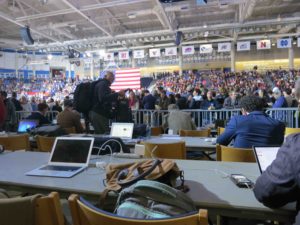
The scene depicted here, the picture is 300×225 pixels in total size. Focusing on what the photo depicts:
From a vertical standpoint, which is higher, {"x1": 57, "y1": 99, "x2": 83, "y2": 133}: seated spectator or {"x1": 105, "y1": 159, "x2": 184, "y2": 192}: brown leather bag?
{"x1": 57, "y1": 99, "x2": 83, "y2": 133}: seated spectator

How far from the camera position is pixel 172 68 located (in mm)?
22000

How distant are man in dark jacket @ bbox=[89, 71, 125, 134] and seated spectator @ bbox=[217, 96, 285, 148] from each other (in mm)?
2343

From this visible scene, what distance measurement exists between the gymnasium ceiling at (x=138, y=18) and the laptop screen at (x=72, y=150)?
7911mm

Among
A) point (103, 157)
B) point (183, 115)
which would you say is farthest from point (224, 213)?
point (183, 115)

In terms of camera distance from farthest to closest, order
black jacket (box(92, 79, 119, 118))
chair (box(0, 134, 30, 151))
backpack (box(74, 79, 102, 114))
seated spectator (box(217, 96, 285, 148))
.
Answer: backpack (box(74, 79, 102, 114)) < black jacket (box(92, 79, 119, 118)) < chair (box(0, 134, 30, 151)) < seated spectator (box(217, 96, 285, 148))

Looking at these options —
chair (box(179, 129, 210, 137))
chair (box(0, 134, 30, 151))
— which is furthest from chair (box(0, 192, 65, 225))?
chair (box(179, 129, 210, 137))

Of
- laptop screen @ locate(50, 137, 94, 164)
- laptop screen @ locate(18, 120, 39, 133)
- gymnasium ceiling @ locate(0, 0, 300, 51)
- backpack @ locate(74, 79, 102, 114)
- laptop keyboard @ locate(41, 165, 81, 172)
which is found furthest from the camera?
gymnasium ceiling @ locate(0, 0, 300, 51)

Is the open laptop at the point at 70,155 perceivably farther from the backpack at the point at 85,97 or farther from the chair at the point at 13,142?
the backpack at the point at 85,97

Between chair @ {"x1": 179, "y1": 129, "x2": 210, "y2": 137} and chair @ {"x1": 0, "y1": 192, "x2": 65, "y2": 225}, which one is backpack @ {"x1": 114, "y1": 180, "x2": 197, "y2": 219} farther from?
chair @ {"x1": 179, "y1": 129, "x2": 210, "y2": 137}

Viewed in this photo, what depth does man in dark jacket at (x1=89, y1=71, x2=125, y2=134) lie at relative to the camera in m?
4.44

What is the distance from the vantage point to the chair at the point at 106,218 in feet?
3.13

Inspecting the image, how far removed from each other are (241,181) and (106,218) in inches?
34.9

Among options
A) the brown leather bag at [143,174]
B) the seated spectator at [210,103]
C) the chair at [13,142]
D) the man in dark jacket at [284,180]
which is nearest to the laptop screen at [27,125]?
the chair at [13,142]

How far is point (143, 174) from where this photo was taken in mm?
1429
